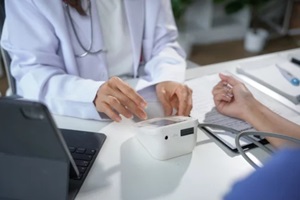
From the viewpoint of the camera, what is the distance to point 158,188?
0.56 m

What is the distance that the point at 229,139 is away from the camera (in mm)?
685

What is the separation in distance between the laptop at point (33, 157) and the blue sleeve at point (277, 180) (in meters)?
0.25

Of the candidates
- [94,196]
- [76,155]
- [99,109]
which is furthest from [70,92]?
[94,196]

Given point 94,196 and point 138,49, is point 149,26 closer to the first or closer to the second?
point 138,49

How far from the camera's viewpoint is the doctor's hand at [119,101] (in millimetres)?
713

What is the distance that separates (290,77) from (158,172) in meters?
0.56

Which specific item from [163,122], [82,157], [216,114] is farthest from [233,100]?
[82,157]

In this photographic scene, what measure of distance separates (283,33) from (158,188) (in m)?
3.08

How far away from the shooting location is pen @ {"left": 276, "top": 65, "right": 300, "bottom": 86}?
0.92m

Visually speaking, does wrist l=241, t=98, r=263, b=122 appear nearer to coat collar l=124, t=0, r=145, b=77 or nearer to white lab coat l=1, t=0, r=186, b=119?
white lab coat l=1, t=0, r=186, b=119

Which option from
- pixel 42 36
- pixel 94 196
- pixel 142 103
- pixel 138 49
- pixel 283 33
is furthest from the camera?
pixel 283 33

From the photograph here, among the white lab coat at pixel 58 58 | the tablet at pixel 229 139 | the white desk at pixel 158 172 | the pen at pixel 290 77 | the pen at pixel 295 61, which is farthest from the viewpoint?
the pen at pixel 295 61

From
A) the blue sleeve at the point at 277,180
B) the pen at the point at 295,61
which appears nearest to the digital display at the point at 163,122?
the blue sleeve at the point at 277,180

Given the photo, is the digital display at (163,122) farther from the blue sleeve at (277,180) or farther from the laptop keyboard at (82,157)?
the blue sleeve at (277,180)
